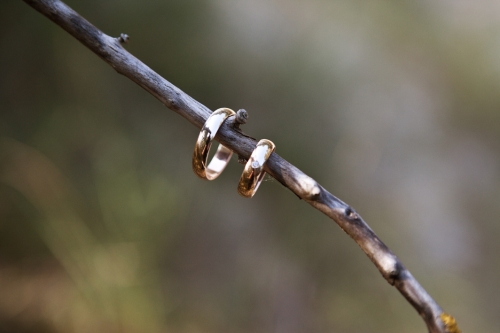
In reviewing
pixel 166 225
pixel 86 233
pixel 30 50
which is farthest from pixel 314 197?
pixel 30 50

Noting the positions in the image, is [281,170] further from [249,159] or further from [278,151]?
[278,151]

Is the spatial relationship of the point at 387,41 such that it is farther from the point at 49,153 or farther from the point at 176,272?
→ the point at 49,153

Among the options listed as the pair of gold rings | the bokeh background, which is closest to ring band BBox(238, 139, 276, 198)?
the pair of gold rings

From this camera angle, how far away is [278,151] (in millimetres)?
1023

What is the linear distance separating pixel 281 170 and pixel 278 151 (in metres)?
0.58

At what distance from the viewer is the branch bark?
0.38 metres

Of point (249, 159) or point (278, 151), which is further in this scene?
point (278, 151)

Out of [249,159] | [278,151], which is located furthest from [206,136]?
[278,151]

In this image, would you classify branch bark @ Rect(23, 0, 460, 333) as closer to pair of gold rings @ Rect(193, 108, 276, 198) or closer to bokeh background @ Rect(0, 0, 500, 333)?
pair of gold rings @ Rect(193, 108, 276, 198)

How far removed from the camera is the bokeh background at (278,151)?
100 cm

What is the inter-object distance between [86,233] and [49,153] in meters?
0.25

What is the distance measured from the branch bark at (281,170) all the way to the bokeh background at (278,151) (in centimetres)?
54

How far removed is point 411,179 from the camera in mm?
1055

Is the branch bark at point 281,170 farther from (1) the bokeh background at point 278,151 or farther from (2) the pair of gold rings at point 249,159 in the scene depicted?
(1) the bokeh background at point 278,151
